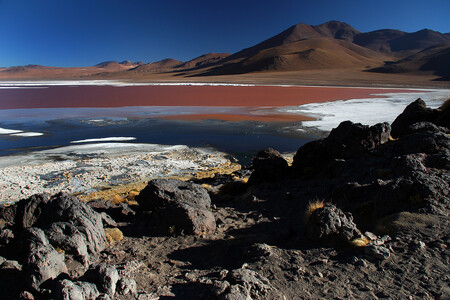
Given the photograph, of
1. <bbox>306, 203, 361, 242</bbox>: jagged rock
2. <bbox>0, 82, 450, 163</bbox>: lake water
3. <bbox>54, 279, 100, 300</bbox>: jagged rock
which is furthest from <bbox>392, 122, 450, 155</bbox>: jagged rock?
<bbox>54, 279, 100, 300</bbox>: jagged rock

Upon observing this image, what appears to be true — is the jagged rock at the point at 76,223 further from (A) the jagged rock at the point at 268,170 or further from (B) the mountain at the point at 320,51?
(B) the mountain at the point at 320,51

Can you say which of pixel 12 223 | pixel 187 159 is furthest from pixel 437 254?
pixel 187 159

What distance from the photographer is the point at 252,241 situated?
4.76m

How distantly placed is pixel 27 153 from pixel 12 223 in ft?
26.1

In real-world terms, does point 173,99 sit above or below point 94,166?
above

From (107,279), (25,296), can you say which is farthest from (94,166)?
(107,279)

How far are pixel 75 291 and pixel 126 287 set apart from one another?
1.64ft

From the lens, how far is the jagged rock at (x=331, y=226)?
4156 mm

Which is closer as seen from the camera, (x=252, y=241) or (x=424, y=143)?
(x=252, y=241)

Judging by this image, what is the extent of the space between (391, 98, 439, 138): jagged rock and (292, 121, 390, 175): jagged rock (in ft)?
6.82

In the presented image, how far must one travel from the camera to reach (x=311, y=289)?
343cm

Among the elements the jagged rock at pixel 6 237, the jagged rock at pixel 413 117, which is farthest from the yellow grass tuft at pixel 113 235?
the jagged rock at pixel 413 117

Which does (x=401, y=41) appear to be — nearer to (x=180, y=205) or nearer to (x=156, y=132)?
(x=156, y=132)

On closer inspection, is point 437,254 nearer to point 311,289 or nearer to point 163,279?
point 311,289
